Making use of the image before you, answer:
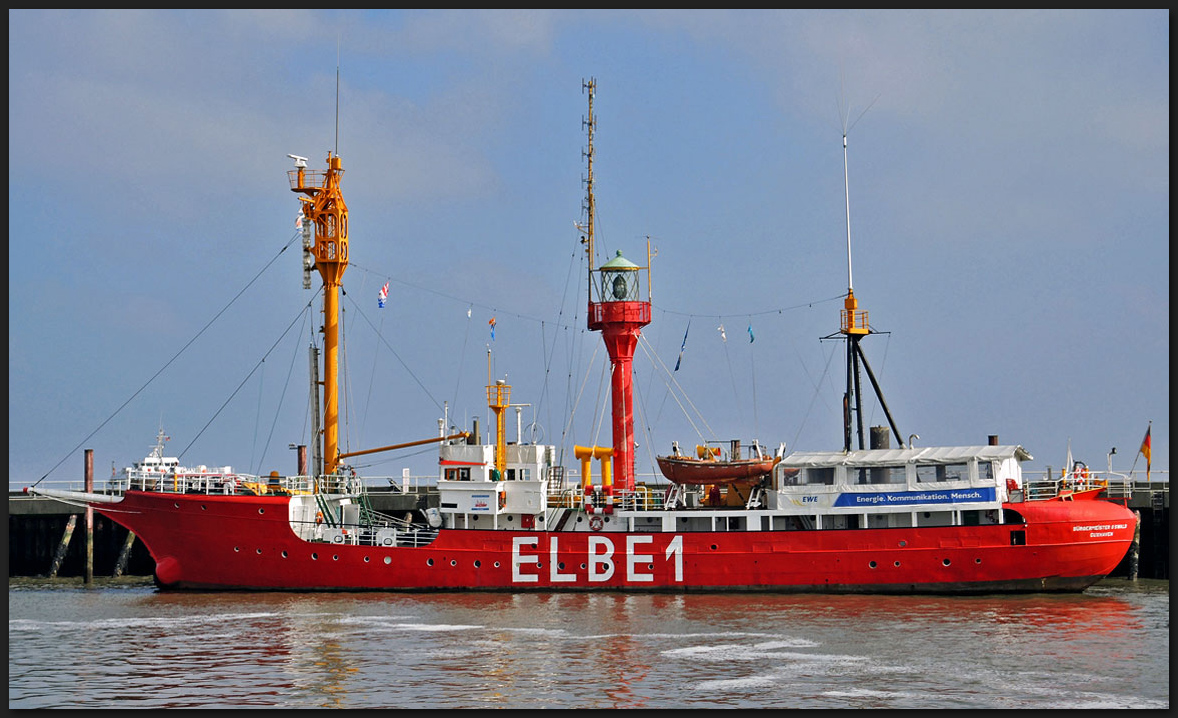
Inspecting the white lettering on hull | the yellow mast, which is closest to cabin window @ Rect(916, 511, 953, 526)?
the white lettering on hull

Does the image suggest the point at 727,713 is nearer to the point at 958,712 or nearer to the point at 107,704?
the point at 958,712

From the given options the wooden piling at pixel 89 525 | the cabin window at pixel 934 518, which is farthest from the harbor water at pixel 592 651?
the wooden piling at pixel 89 525

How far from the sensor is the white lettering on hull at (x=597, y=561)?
133ft

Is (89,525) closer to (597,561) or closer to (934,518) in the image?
(597,561)

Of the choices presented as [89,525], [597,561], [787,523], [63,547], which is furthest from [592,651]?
[63,547]

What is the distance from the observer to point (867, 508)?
39.8 metres

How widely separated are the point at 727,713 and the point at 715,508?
63.1ft

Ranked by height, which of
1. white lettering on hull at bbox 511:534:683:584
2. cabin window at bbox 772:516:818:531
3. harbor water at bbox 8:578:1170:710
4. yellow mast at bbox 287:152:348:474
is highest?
yellow mast at bbox 287:152:348:474

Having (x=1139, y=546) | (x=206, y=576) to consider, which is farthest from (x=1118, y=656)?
(x=206, y=576)

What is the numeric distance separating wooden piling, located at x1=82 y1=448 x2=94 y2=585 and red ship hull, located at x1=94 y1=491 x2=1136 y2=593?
5714 millimetres

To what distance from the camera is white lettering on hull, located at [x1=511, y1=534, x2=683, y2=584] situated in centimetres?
4041

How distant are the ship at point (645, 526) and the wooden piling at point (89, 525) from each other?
4.21 metres

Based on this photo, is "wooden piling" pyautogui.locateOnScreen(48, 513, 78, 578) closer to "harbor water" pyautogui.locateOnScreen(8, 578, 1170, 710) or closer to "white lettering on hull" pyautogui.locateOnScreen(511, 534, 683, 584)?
"harbor water" pyautogui.locateOnScreen(8, 578, 1170, 710)

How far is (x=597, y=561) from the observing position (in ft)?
133
